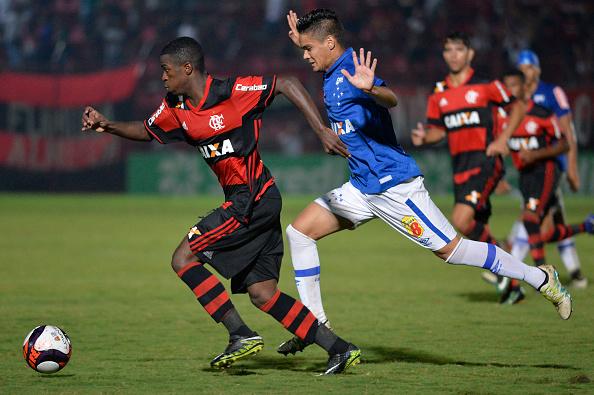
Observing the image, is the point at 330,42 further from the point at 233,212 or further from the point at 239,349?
the point at 239,349

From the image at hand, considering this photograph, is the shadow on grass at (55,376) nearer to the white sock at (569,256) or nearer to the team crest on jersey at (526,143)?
the team crest on jersey at (526,143)

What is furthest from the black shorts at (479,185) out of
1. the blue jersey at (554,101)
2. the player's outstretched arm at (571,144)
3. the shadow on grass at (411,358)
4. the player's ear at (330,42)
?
the player's ear at (330,42)

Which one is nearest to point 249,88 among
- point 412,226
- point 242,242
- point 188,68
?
point 188,68

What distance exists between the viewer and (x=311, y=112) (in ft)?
19.5

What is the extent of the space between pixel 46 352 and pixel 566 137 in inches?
262

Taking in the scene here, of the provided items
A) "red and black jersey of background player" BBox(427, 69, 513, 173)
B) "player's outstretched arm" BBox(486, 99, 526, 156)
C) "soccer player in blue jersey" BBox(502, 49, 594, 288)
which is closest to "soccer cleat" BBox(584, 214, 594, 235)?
"soccer player in blue jersey" BBox(502, 49, 594, 288)

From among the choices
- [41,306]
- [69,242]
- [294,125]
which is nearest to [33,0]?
[294,125]

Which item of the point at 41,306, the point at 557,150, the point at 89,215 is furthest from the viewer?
the point at 89,215

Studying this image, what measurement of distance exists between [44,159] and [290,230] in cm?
1874

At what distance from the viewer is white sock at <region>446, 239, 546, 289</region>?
6.46 metres

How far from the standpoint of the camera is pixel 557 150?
33.9 ft

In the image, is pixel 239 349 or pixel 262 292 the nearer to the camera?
pixel 239 349

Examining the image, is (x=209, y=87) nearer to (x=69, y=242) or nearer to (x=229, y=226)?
(x=229, y=226)

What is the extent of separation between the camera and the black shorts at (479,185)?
9.44 m
